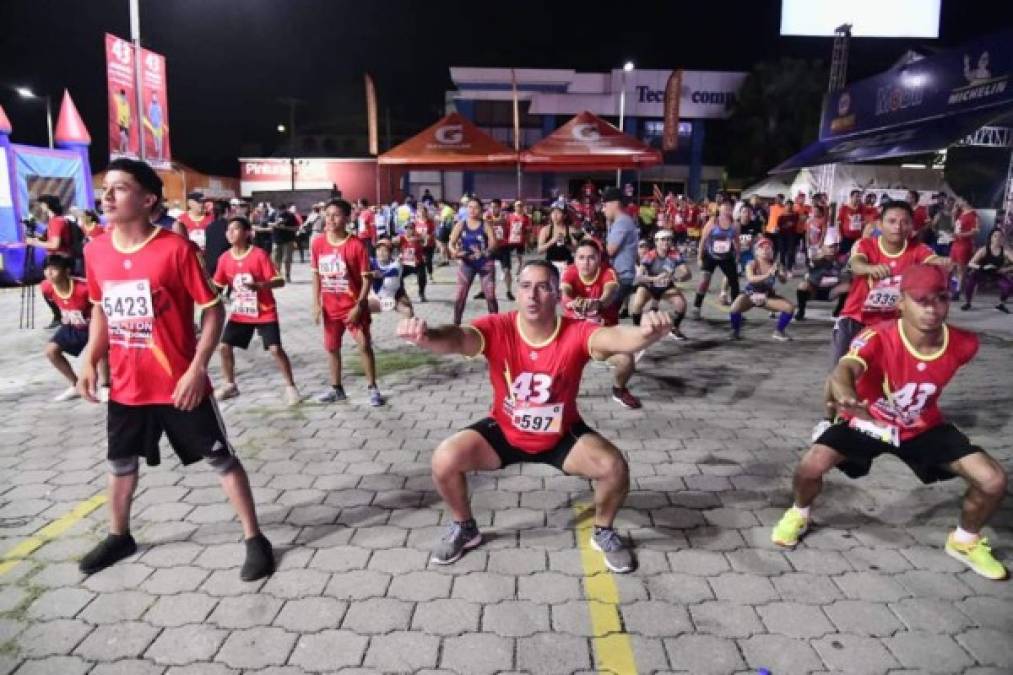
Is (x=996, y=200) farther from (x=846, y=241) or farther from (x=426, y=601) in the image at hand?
(x=426, y=601)

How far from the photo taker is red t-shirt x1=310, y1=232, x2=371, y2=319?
6594 mm

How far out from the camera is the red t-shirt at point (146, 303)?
3.40m

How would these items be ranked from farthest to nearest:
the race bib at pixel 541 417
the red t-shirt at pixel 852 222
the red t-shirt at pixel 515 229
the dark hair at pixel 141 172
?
the red t-shirt at pixel 515 229 < the red t-shirt at pixel 852 222 < the race bib at pixel 541 417 < the dark hair at pixel 141 172

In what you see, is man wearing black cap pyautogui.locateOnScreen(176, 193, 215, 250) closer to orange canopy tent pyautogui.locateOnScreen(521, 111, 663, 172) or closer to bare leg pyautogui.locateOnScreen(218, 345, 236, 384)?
bare leg pyautogui.locateOnScreen(218, 345, 236, 384)

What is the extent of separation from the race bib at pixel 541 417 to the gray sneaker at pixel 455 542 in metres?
0.72

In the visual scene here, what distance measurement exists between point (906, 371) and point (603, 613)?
2125 millimetres

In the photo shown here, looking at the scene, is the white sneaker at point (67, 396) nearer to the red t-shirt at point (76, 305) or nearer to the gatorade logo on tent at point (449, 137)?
the red t-shirt at point (76, 305)

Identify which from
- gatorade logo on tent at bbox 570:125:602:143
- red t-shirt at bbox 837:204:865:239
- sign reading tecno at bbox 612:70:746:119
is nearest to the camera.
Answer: red t-shirt at bbox 837:204:865:239

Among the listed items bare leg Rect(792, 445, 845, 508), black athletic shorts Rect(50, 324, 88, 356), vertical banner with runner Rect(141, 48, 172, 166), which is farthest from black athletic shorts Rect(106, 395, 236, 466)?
vertical banner with runner Rect(141, 48, 172, 166)

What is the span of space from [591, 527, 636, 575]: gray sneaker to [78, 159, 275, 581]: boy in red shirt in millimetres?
1823

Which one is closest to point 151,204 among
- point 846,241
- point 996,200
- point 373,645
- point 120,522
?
point 120,522

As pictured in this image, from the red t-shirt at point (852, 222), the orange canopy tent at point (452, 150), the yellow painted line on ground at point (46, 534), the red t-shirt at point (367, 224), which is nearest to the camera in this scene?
the yellow painted line on ground at point (46, 534)

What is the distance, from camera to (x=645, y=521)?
4207 mm

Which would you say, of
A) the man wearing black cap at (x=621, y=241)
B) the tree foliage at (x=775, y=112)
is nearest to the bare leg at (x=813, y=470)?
the man wearing black cap at (x=621, y=241)
